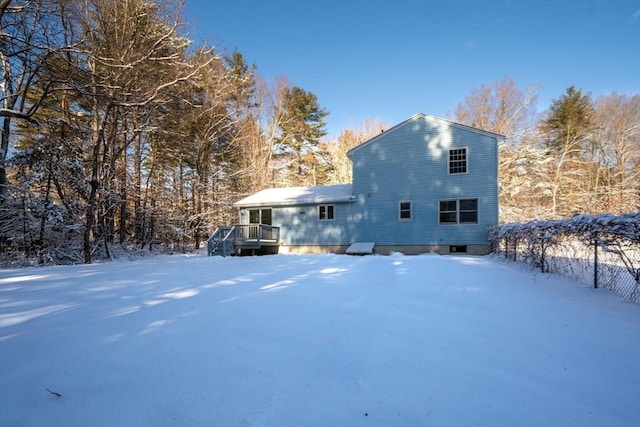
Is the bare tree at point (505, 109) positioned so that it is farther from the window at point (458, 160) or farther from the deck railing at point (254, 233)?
the deck railing at point (254, 233)

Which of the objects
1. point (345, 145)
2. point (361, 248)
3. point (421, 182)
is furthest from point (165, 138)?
point (345, 145)

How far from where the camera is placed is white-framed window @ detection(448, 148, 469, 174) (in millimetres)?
13320

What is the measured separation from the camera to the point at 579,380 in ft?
7.38

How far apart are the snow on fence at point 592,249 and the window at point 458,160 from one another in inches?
230

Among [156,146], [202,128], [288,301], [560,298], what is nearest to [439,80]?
[202,128]

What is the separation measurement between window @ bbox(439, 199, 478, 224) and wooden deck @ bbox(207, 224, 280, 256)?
8.34 metres

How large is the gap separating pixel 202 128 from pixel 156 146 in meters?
3.04

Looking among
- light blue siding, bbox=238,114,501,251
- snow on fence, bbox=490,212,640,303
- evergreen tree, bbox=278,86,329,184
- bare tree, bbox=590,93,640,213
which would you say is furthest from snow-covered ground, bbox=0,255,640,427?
evergreen tree, bbox=278,86,329,184

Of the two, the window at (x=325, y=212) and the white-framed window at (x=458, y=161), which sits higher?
the white-framed window at (x=458, y=161)

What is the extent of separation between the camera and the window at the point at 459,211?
13031 mm

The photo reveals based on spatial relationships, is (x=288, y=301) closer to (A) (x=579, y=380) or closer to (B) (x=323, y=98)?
(A) (x=579, y=380)

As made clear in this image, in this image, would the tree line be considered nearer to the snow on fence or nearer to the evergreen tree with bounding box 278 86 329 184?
the evergreen tree with bounding box 278 86 329 184

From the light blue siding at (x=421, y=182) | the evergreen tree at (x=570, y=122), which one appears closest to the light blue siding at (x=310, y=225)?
the light blue siding at (x=421, y=182)

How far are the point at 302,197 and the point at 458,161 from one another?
780 centimetres
